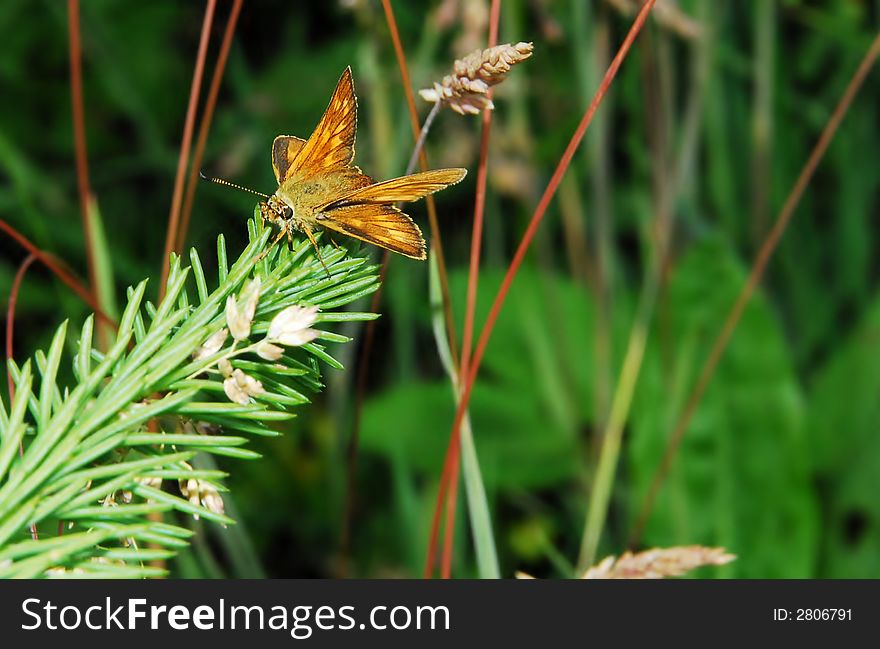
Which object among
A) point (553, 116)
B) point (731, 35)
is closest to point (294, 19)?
point (553, 116)

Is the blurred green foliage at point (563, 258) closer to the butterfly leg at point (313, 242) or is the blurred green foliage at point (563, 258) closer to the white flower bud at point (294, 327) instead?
the butterfly leg at point (313, 242)

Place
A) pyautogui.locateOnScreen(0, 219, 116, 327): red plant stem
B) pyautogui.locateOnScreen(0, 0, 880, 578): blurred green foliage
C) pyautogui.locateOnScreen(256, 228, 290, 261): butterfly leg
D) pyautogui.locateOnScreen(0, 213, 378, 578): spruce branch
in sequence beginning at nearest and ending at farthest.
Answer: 1. pyautogui.locateOnScreen(0, 213, 378, 578): spruce branch
2. pyautogui.locateOnScreen(256, 228, 290, 261): butterfly leg
3. pyautogui.locateOnScreen(0, 219, 116, 327): red plant stem
4. pyautogui.locateOnScreen(0, 0, 880, 578): blurred green foliage

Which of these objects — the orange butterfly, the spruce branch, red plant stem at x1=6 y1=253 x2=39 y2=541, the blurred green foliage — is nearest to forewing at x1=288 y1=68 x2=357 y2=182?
the orange butterfly

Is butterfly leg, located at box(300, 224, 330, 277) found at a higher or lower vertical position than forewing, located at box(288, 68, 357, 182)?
lower

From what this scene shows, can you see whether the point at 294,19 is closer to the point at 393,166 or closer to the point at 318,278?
the point at 393,166

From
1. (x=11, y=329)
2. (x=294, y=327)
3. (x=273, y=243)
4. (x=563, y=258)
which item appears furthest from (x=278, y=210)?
(x=563, y=258)

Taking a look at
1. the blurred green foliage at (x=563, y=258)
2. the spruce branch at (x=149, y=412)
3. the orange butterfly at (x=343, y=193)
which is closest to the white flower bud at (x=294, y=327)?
the spruce branch at (x=149, y=412)

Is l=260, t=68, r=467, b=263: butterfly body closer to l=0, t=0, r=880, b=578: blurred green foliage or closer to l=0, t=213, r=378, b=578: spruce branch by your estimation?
l=0, t=213, r=378, b=578: spruce branch

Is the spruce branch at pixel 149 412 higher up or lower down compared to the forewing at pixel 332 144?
lower down
